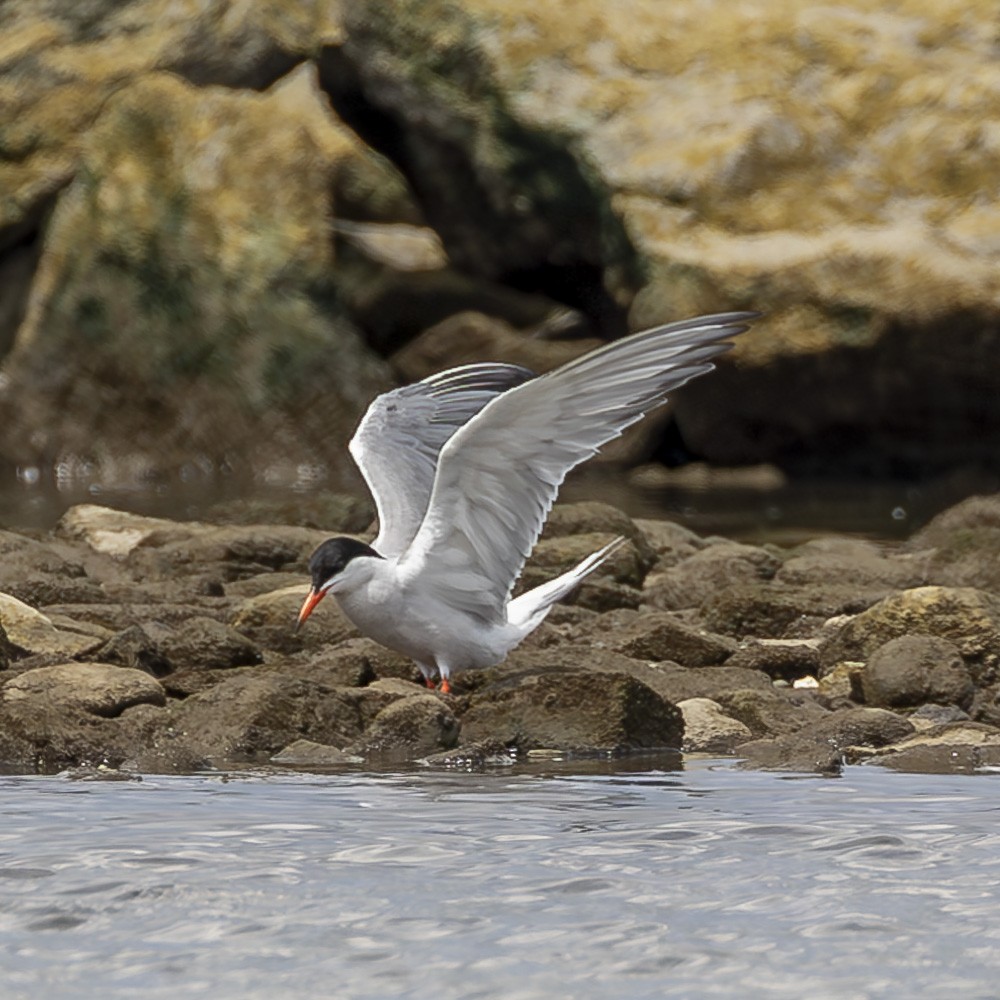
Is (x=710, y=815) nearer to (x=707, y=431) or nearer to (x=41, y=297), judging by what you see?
(x=707, y=431)

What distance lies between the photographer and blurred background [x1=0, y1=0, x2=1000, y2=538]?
18.0 meters

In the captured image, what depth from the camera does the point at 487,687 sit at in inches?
328

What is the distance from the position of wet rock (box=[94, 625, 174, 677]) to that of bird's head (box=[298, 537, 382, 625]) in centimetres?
63

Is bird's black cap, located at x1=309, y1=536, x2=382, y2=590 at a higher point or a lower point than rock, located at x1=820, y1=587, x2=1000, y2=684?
higher

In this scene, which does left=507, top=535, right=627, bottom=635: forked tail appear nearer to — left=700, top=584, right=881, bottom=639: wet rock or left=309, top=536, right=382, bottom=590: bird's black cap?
left=309, top=536, right=382, bottom=590: bird's black cap

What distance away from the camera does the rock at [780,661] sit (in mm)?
9023

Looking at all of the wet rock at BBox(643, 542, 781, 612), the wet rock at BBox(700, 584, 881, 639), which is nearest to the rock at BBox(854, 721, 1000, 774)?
the wet rock at BBox(700, 584, 881, 639)

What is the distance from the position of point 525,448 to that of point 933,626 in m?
1.97

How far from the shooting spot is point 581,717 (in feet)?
25.2

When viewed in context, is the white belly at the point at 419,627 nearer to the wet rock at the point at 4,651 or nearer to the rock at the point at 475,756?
the rock at the point at 475,756

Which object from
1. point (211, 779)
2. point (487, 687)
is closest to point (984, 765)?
point (487, 687)

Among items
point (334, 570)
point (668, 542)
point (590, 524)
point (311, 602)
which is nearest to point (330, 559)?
point (334, 570)

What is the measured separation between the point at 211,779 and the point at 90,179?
1527 centimetres

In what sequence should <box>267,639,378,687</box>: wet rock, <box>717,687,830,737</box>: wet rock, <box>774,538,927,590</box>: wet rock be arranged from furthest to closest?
<box>774,538,927,590</box>: wet rock
<box>267,639,378,687</box>: wet rock
<box>717,687,830,737</box>: wet rock
